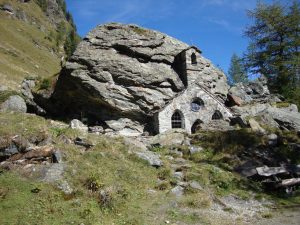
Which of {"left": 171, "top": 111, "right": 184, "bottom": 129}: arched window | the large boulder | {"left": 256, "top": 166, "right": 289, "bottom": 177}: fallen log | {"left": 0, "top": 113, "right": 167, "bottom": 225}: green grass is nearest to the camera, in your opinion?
{"left": 0, "top": 113, "right": 167, "bottom": 225}: green grass

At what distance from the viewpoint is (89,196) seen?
14.7 meters

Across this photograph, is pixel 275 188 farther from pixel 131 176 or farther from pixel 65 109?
pixel 65 109

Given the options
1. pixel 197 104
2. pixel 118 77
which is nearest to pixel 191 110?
pixel 197 104

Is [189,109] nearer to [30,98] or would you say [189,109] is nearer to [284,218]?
[30,98]

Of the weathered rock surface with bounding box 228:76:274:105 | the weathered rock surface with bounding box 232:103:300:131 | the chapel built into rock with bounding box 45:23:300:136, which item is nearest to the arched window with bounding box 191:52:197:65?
the chapel built into rock with bounding box 45:23:300:136

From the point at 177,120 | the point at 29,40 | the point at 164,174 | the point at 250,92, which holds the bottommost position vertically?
the point at 164,174

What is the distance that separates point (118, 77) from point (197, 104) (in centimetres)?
875

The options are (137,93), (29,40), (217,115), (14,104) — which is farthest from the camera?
(29,40)

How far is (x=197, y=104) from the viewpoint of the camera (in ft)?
115

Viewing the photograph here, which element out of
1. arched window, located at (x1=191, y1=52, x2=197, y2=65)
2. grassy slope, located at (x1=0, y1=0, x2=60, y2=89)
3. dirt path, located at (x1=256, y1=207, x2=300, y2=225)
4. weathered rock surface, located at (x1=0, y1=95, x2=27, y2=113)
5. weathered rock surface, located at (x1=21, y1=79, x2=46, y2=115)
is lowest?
dirt path, located at (x1=256, y1=207, x2=300, y2=225)

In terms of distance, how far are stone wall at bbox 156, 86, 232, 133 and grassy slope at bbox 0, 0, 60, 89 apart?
36.3m

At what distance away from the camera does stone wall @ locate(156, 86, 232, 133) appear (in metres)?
33.3

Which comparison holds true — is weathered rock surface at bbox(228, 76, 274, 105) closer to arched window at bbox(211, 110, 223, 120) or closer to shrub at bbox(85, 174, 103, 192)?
arched window at bbox(211, 110, 223, 120)

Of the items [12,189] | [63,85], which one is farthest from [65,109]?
[12,189]
